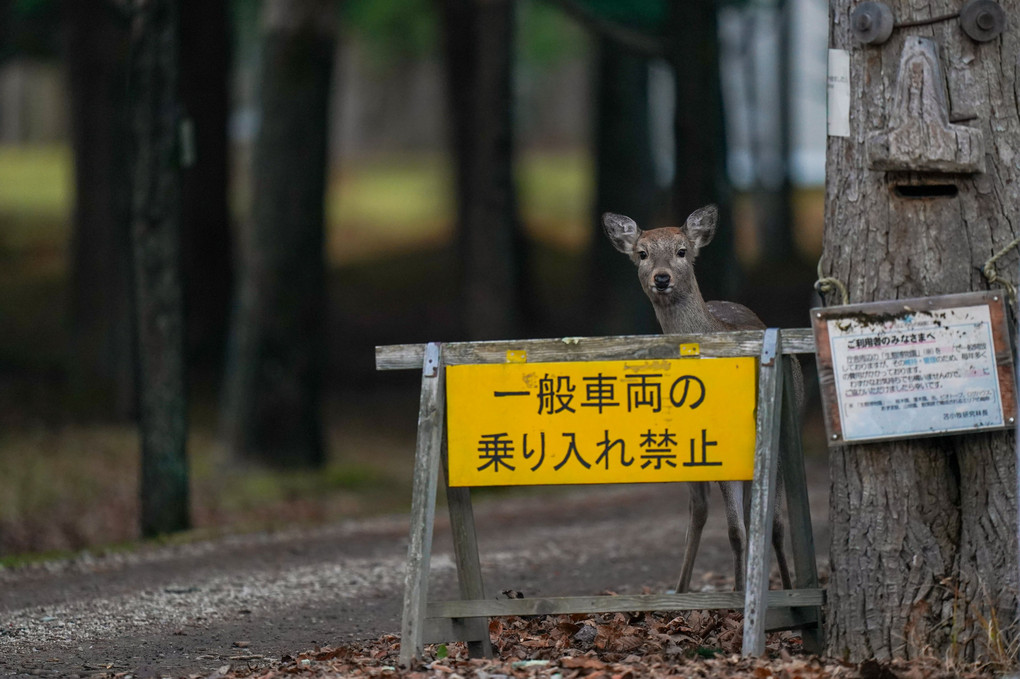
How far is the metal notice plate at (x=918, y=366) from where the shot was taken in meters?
5.66

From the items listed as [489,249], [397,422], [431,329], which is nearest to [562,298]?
[431,329]

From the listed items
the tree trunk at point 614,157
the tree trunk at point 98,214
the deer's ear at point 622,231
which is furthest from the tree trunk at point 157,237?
the tree trunk at point 614,157

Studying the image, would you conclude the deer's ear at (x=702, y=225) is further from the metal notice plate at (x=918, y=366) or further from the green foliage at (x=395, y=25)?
the green foliage at (x=395, y=25)

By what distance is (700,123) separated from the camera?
→ 571 inches

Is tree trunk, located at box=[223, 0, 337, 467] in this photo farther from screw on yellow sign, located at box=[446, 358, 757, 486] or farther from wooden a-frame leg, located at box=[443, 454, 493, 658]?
screw on yellow sign, located at box=[446, 358, 757, 486]

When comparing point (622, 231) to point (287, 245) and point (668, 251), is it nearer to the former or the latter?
point (668, 251)

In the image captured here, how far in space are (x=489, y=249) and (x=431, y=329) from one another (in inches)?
357

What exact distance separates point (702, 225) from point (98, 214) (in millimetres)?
15003

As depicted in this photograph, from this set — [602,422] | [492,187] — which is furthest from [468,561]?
[492,187]

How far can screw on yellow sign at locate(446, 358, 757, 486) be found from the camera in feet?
19.4

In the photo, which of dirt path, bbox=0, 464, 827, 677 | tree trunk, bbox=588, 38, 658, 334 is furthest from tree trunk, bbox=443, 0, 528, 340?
dirt path, bbox=0, 464, 827, 677

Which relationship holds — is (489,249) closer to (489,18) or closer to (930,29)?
(489,18)

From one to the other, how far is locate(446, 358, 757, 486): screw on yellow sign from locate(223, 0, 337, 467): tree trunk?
894cm

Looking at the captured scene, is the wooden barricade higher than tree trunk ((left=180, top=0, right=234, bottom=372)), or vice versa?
tree trunk ((left=180, top=0, right=234, bottom=372))
